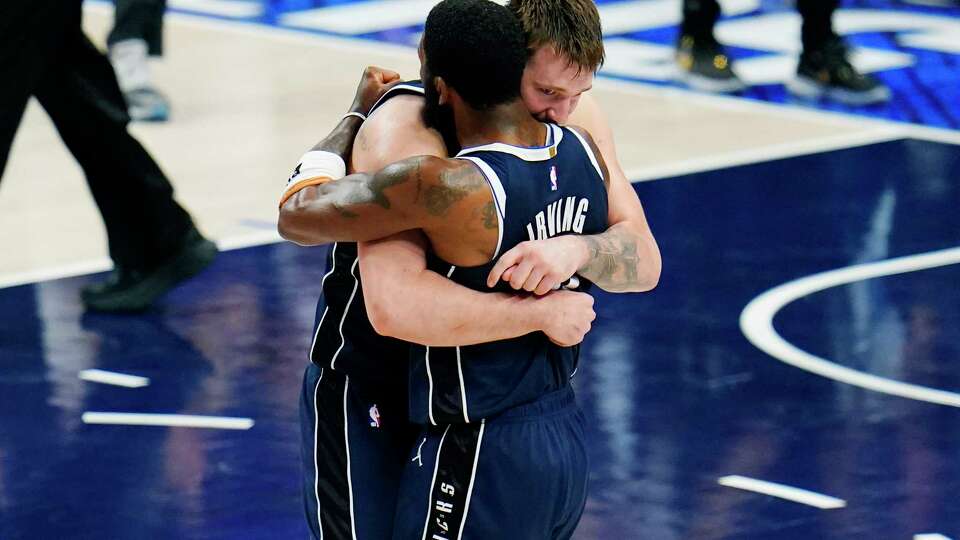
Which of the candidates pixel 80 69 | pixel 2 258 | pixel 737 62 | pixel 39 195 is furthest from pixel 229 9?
pixel 80 69

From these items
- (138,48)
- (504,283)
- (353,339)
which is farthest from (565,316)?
(138,48)

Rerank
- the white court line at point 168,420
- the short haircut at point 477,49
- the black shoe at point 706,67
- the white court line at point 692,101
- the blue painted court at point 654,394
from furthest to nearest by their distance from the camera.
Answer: the black shoe at point 706,67, the white court line at point 692,101, the white court line at point 168,420, the blue painted court at point 654,394, the short haircut at point 477,49

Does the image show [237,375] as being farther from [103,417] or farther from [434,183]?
[434,183]

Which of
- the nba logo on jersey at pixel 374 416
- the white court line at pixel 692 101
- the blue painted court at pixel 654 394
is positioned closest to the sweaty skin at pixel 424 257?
the nba logo on jersey at pixel 374 416

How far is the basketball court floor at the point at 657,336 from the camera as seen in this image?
192 inches

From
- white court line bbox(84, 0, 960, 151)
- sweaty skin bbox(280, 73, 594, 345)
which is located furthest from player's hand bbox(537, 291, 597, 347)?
white court line bbox(84, 0, 960, 151)

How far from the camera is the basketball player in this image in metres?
→ 2.98

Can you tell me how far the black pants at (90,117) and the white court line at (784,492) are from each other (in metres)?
2.29

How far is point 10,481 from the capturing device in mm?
4992

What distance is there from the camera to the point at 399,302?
9.80 feet

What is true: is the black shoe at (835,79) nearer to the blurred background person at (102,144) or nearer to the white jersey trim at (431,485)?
the blurred background person at (102,144)

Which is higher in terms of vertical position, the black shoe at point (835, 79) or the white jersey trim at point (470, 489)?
the white jersey trim at point (470, 489)

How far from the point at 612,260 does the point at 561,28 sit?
44 centimetres

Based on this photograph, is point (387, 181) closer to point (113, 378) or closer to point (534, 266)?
point (534, 266)
